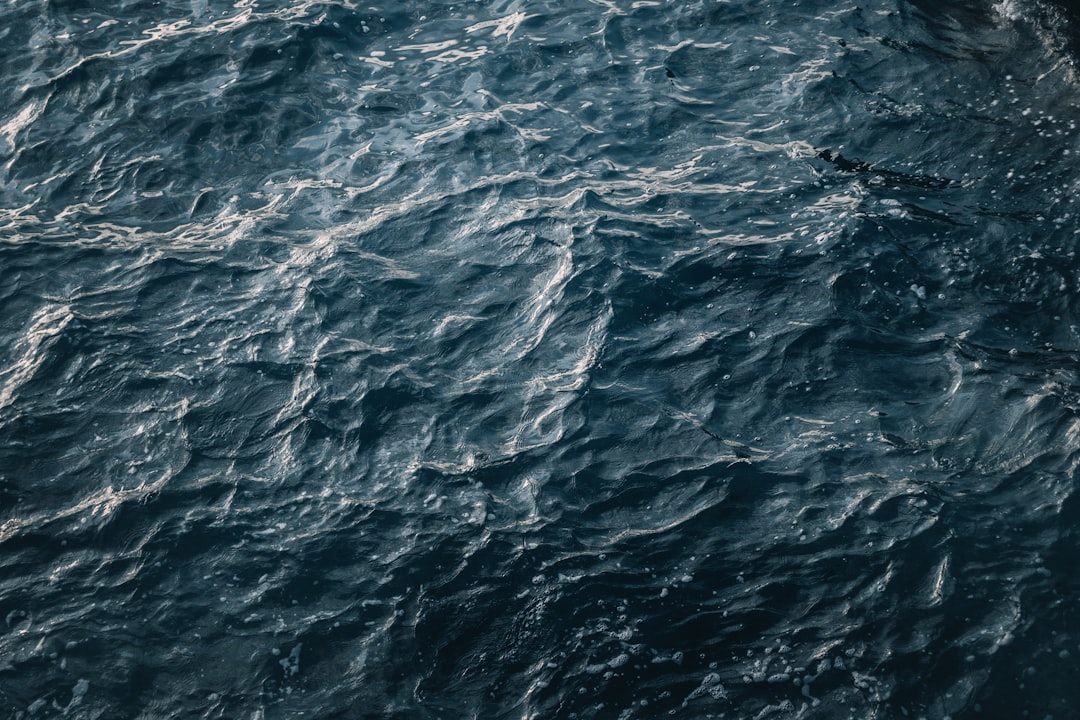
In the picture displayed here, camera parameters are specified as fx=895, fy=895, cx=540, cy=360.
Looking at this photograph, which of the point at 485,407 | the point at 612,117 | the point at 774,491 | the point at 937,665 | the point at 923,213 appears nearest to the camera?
the point at 937,665

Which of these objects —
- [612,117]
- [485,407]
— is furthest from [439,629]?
[612,117]

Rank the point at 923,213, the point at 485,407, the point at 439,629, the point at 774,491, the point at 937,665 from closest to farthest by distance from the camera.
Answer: the point at 937,665
the point at 439,629
the point at 774,491
the point at 485,407
the point at 923,213

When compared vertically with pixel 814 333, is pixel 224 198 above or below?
above

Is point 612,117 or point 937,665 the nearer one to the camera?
point 937,665

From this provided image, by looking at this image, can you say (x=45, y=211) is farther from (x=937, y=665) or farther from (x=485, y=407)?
(x=937, y=665)

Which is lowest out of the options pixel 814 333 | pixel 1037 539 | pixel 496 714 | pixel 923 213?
pixel 496 714

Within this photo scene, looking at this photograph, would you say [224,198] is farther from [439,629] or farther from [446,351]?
[439,629]
